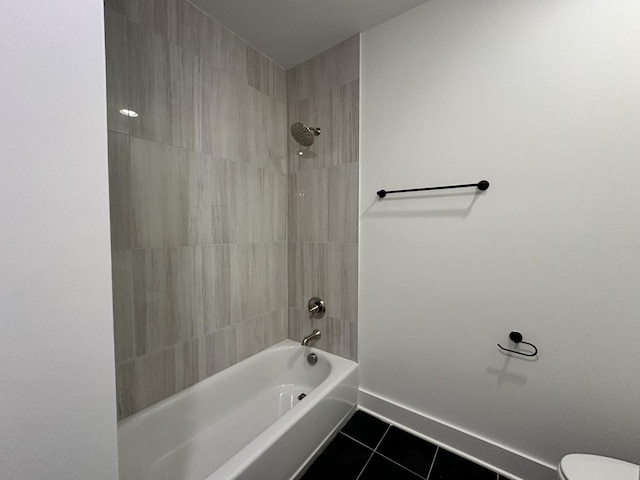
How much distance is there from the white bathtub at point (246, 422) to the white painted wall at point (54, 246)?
0.59 metres

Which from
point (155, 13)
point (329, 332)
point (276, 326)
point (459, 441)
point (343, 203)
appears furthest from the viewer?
point (276, 326)

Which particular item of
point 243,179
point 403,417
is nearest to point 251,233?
point 243,179

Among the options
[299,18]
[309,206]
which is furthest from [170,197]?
[299,18]

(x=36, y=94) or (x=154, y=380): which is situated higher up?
(x=36, y=94)

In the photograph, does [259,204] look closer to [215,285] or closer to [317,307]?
[215,285]

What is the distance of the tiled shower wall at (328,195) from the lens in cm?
160

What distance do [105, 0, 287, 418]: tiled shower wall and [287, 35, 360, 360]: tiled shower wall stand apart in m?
0.16

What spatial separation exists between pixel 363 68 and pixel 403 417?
2.06 metres

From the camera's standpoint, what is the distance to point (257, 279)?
1.73 m

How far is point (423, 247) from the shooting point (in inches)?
54.4

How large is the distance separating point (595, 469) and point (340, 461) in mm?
979

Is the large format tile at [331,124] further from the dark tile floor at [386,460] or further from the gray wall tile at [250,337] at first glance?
the dark tile floor at [386,460]

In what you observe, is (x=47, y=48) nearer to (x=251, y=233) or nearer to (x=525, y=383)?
(x=251, y=233)

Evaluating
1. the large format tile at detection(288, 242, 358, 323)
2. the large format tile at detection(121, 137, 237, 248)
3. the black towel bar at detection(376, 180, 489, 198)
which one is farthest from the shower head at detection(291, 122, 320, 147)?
the large format tile at detection(288, 242, 358, 323)
